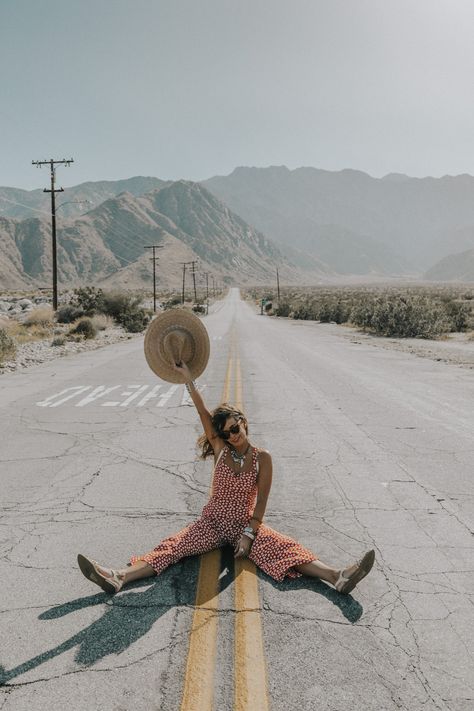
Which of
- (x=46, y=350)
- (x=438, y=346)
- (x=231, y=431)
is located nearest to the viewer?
(x=231, y=431)

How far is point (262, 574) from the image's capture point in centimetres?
414

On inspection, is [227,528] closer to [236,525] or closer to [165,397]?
[236,525]

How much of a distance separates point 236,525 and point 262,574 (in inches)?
16.5

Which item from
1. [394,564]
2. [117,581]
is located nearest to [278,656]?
[117,581]

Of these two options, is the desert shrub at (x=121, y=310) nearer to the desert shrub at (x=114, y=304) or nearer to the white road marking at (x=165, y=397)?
the desert shrub at (x=114, y=304)

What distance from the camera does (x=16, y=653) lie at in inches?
126

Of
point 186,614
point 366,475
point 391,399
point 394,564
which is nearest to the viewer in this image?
point 186,614

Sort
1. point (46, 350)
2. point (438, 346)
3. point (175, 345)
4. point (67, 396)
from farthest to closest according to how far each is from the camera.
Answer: point (438, 346) < point (46, 350) < point (67, 396) < point (175, 345)

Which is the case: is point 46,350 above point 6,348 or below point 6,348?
below

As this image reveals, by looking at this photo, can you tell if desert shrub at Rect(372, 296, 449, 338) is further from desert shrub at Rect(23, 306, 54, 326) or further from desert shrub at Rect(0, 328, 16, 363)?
desert shrub at Rect(0, 328, 16, 363)

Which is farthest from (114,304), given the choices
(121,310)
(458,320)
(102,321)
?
(458,320)

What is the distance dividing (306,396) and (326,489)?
5.98m

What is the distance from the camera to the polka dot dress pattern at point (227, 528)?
4184 millimetres

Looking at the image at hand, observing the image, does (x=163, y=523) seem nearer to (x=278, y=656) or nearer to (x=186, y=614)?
(x=186, y=614)
